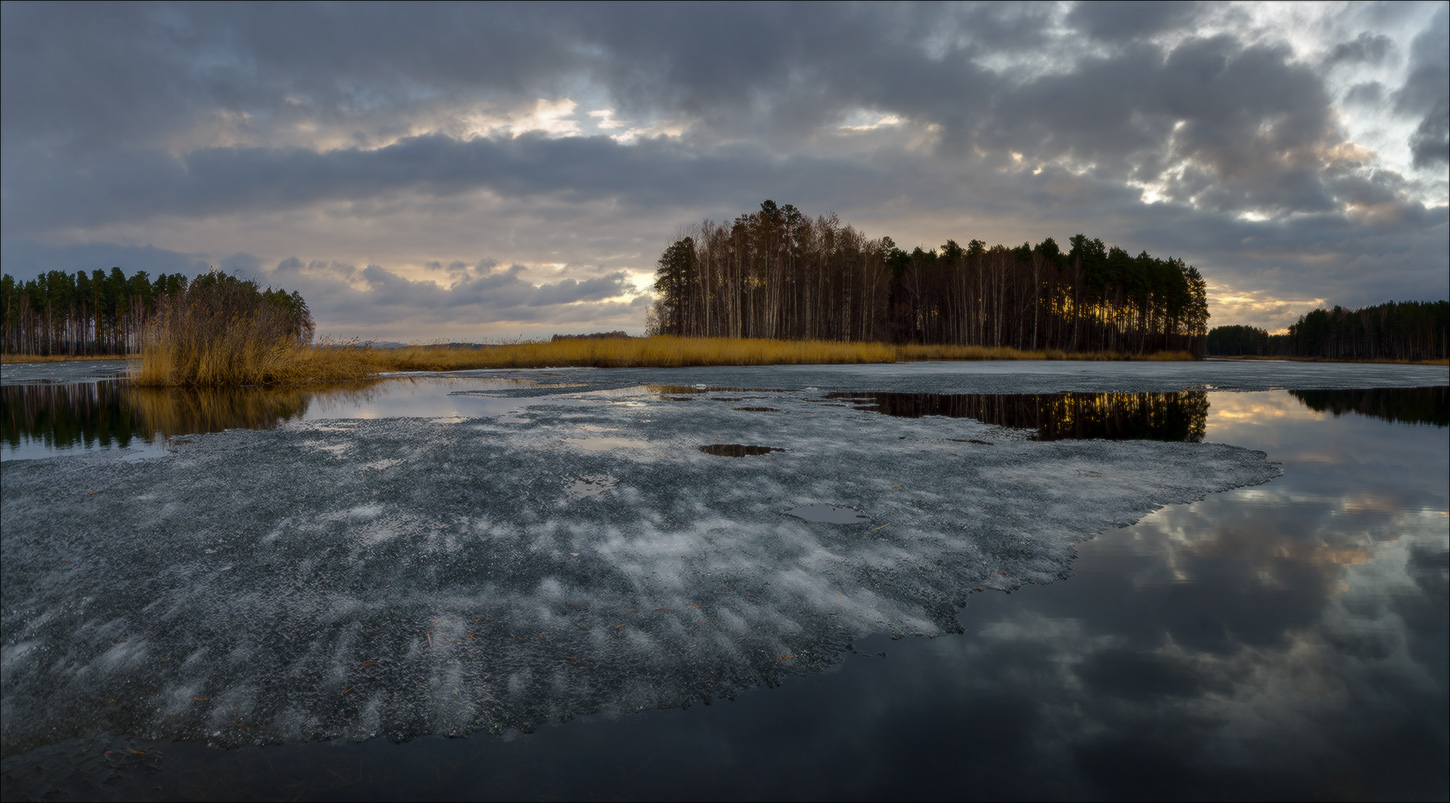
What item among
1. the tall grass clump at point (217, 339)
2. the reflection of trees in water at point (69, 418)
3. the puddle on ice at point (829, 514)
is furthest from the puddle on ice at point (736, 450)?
the tall grass clump at point (217, 339)

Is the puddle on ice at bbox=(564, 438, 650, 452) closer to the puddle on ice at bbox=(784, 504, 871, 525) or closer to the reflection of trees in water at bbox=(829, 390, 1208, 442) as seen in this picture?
the puddle on ice at bbox=(784, 504, 871, 525)

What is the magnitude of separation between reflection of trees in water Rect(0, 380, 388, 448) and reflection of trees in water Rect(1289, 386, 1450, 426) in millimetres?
14444

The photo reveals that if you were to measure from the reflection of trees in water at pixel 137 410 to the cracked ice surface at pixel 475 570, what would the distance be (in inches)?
72.7

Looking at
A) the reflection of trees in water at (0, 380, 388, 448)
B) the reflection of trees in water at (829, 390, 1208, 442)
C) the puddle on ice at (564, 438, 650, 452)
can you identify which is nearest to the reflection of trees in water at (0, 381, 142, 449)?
the reflection of trees in water at (0, 380, 388, 448)

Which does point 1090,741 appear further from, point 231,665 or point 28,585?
point 28,585

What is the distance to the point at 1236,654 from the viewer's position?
2.32 meters

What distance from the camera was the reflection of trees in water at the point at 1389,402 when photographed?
922 cm

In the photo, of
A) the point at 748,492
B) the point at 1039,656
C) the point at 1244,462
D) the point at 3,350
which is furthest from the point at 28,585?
the point at 3,350

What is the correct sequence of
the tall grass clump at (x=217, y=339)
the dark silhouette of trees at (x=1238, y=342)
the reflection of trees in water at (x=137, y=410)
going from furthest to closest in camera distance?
the dark silhouette of trees at (x=1238, y=342) < the tall grass clump at (x=217, y=339) < the reflection of trees in water at (x=137, y=410)

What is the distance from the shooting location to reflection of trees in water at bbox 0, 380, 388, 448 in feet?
21.8

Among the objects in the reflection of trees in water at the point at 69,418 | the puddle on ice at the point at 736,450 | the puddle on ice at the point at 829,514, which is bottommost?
the puddle on ice at the point at 829,514

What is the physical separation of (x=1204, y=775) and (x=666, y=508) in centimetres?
272

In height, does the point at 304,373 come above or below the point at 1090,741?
above

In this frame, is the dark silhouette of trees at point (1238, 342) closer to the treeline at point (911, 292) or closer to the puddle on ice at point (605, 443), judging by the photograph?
the treeline at point (911, 292)
